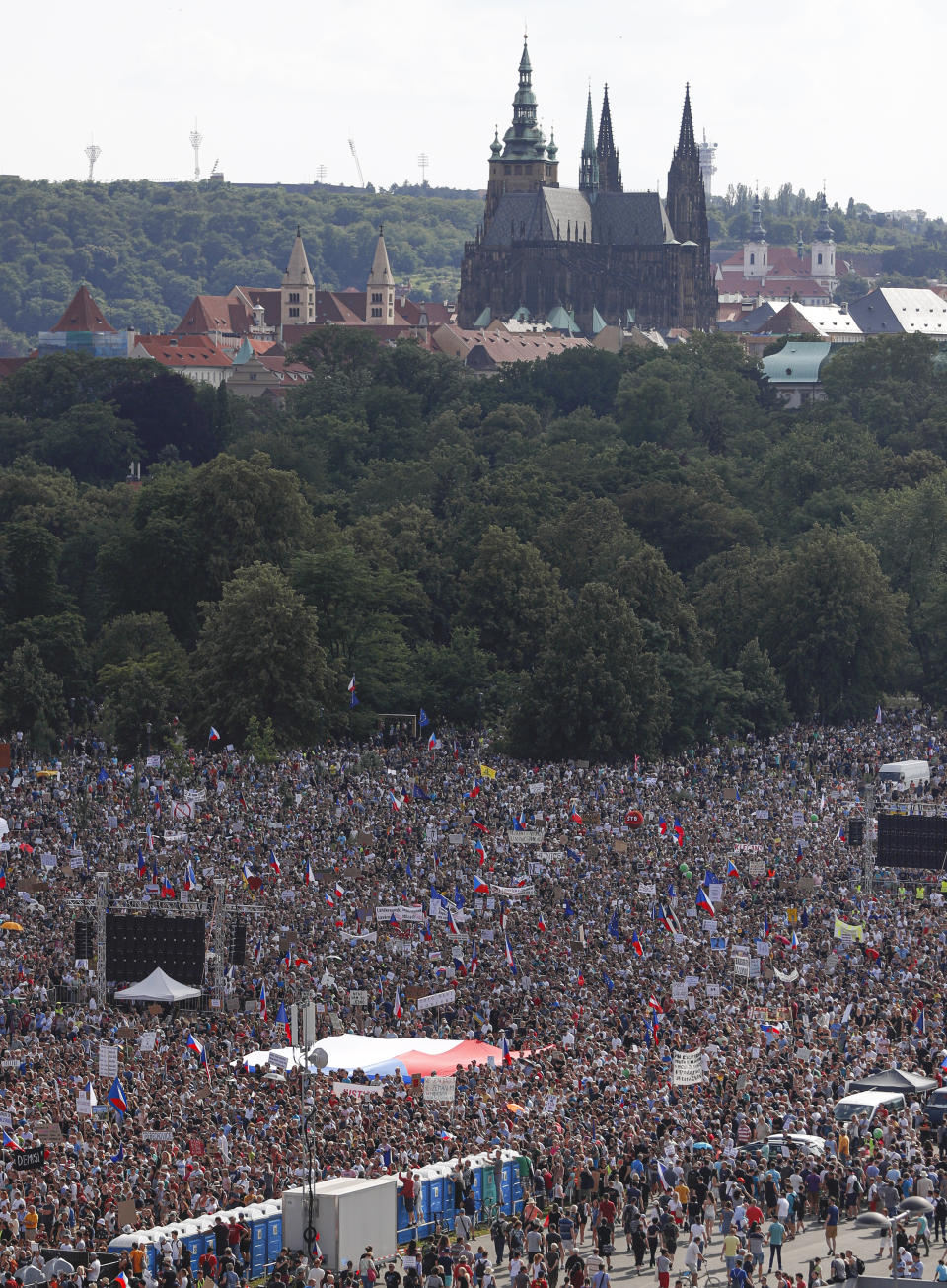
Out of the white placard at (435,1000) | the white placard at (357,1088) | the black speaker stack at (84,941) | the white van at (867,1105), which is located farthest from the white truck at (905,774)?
the white placard at (357,1088)

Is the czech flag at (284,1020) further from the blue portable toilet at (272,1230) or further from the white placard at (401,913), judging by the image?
the blue portable toilet at (272,1230)

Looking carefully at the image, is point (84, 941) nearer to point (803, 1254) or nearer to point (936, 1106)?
point (936, 1106)

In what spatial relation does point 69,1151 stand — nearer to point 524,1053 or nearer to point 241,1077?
point 241,1077

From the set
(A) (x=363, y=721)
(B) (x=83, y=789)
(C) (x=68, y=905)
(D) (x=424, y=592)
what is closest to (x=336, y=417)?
(D) (x=424, y=592)

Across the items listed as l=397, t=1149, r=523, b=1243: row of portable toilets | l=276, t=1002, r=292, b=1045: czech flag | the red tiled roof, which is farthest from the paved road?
the red tiled roof

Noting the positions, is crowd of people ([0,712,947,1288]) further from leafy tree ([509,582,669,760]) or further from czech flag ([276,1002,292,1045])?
leafy tree ([509,582,669,760])

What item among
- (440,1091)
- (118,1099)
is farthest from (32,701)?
(440,1091)
